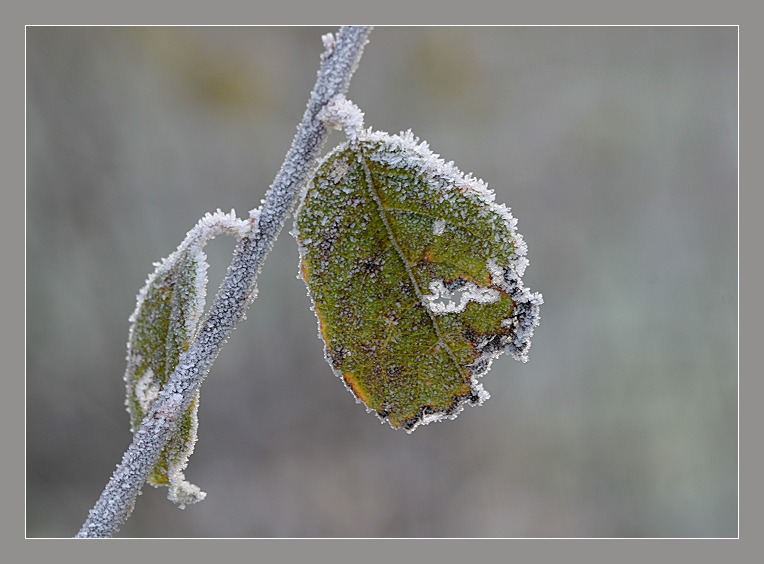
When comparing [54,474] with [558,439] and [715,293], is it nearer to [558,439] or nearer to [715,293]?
[558,439]

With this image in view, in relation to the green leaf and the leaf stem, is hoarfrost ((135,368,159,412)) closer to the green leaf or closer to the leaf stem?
the leaf stem

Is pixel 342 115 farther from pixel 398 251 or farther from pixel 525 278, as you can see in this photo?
pixel 525 278

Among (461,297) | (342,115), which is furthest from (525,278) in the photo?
(342,115)

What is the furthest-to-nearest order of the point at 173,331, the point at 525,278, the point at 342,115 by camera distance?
the point at 525,278, the point at 173,331, the point at 342,115

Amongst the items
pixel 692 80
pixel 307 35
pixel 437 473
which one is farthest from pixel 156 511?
pixel 692 80

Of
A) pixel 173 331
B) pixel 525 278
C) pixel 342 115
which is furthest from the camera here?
pixel 525 278

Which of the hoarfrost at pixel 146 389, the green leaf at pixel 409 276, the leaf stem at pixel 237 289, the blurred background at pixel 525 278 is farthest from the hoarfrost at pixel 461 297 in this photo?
the blurred background at pixel 525 278
